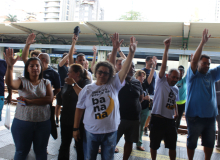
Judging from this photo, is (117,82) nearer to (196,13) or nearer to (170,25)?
(170,25)

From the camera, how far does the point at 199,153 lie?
386 cm

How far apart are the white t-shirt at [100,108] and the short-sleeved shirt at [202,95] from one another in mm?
1350

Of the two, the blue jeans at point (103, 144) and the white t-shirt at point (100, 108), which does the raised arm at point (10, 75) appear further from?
the blue jeans at point (103, 144)

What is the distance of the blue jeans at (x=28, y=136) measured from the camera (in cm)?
238

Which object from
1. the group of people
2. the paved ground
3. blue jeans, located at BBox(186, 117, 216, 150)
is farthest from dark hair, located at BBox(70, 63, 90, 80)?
blue jeans, located at BBox(186, 117, 216, 150)

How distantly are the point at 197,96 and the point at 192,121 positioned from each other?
15.8 inches

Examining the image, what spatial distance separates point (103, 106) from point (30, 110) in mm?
963

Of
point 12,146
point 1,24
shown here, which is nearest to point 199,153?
point 12,146

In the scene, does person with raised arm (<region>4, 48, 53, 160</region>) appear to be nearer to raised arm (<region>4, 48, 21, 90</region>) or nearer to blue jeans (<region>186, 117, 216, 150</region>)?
raised arm (<region>4, 48, 21, 90</region>)

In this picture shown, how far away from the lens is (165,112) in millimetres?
2965

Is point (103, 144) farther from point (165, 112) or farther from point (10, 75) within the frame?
point (10, 75)

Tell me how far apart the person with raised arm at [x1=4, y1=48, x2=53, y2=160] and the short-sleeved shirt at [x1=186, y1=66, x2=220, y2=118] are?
2150mm

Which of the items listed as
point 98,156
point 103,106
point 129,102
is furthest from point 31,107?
point 98,156

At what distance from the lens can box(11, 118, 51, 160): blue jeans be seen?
2375 millimetres
